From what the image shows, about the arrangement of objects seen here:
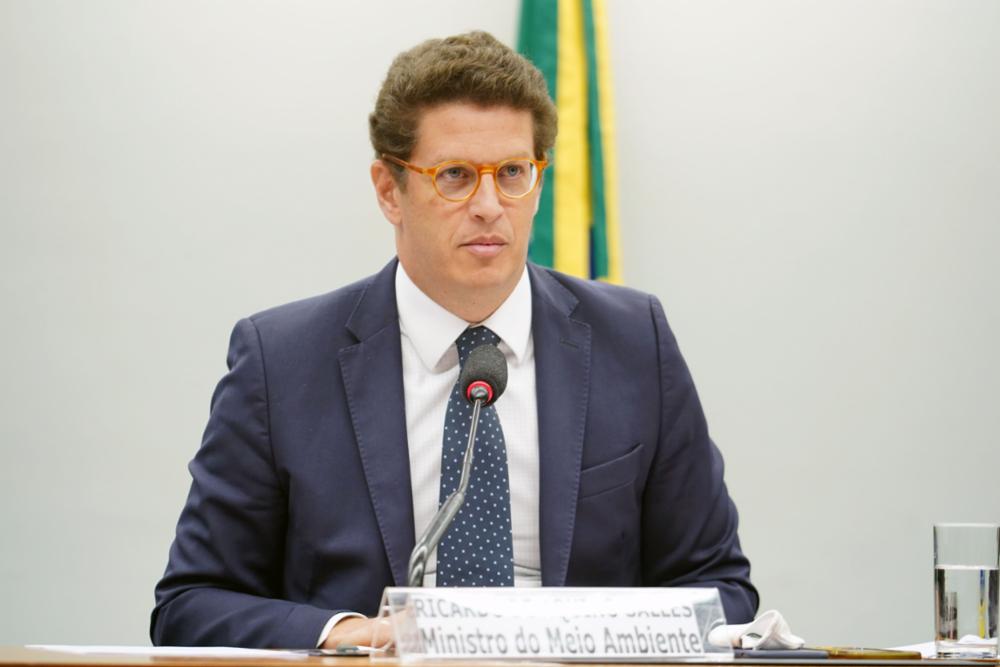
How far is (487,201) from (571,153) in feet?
4.11

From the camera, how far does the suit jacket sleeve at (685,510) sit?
2363 millimetres

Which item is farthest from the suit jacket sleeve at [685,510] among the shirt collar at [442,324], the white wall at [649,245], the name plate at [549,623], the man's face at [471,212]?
the white wall at [649,245]

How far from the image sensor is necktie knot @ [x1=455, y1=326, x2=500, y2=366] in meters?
2.33

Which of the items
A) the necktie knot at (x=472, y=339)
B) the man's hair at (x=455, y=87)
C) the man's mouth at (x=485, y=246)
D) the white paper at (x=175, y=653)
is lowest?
the white paper at (x=175, y=653)

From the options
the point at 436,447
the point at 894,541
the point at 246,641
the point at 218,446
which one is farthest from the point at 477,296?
the point at 894,541

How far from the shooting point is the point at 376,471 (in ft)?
7.30

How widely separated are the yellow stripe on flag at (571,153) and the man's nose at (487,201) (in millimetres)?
1153

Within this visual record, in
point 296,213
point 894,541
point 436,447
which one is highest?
point 296,213

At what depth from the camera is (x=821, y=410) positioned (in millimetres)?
3648

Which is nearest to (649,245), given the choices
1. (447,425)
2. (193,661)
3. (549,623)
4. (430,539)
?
(447,425)

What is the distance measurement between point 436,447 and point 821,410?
1.70 m

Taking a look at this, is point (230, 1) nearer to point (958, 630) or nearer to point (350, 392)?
point (350, 392)

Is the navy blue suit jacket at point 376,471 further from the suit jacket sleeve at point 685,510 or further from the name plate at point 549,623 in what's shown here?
the name plate at point 549,623

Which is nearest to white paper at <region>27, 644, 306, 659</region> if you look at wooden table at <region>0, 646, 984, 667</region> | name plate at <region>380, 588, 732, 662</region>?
wooden table at <region>0, 646, 984, 667</region>
